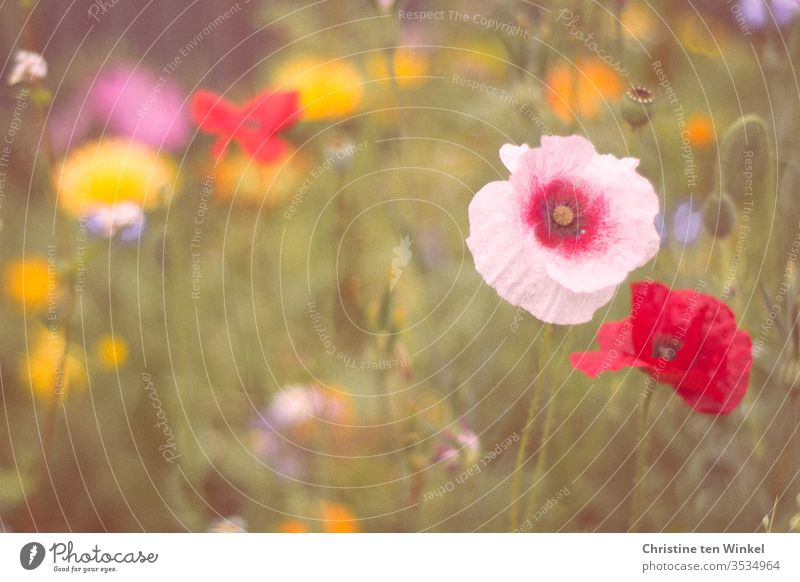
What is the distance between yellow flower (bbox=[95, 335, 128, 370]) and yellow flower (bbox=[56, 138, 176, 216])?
0.07 m

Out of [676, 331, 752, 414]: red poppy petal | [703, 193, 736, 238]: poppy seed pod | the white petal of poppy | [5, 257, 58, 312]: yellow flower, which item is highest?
the white petal of poppy

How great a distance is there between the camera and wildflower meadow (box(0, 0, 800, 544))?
0.45 metres

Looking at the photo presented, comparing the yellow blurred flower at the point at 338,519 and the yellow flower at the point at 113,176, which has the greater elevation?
the yellow flower at the point at 113,176

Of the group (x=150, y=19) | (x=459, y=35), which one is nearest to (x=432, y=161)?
(x=459, y=35)

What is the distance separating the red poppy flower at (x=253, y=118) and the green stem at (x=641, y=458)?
0.25 meters

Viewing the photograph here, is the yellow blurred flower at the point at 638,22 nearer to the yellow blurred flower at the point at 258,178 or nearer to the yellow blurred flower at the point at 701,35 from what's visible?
the yellow blurred flower at the point at 701,35

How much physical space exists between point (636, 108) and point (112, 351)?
13.1 inches

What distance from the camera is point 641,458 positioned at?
0.46m

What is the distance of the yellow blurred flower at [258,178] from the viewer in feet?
1.48

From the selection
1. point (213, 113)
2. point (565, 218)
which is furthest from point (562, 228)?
point (213, 113)

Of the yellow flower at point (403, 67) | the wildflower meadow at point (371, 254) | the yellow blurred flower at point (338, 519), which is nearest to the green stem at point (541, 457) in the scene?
the wildflower meadow at point (371, 254)
